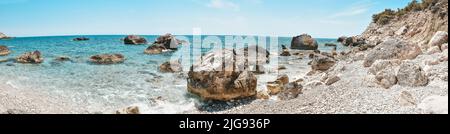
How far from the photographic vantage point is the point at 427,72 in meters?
7.04

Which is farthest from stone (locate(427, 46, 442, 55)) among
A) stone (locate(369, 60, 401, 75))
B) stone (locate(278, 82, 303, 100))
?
stone (locate(278, 82, 303, 100))

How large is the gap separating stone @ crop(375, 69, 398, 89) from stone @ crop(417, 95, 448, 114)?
7.13ft

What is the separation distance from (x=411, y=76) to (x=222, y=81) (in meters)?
4.67

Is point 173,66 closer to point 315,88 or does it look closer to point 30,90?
point 30,90

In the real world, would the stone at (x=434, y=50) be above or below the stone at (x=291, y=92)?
above

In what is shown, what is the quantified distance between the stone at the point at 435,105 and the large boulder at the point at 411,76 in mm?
2060

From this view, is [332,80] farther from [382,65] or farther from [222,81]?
[222,81]

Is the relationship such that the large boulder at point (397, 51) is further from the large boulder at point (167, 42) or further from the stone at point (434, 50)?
the large boulder at point (167, 42)

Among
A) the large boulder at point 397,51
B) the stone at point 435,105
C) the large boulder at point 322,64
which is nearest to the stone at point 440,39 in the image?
the large boulder at point 397,51

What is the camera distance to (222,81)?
9.50 m

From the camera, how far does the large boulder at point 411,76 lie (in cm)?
654
